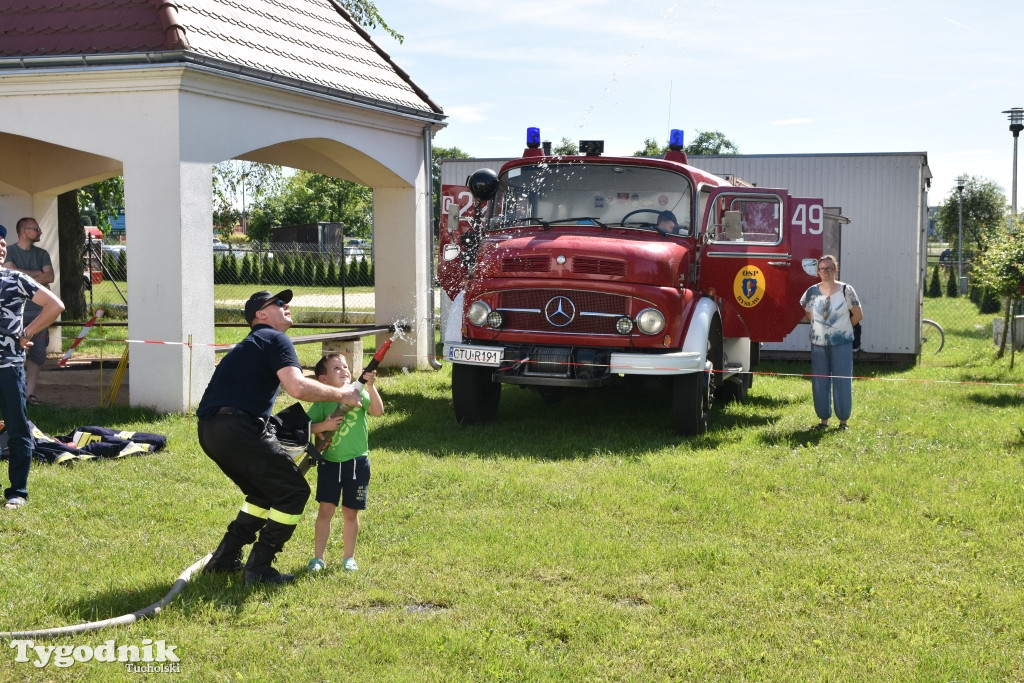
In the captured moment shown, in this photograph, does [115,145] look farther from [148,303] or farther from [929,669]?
[929,669]

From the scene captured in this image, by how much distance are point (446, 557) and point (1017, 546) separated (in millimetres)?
3415

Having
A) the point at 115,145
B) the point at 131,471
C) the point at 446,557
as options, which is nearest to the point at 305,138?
the point at 115,145

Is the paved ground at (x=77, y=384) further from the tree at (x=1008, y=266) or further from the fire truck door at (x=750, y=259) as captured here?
the tree at (x=1008, y=266)

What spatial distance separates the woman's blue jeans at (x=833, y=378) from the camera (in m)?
10.0

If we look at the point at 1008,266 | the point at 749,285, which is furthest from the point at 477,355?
the point at 1008,266

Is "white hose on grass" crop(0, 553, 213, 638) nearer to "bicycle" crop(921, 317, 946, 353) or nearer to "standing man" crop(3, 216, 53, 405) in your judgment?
"standing man" crop(3, 216, 53, 405)

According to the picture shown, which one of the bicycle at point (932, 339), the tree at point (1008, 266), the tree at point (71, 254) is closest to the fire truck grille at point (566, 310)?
the tree at point (1008, 266)

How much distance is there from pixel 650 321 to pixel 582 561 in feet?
12.3

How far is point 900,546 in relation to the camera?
6289 millimetres

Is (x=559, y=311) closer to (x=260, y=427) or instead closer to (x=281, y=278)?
(x=260, y=427)

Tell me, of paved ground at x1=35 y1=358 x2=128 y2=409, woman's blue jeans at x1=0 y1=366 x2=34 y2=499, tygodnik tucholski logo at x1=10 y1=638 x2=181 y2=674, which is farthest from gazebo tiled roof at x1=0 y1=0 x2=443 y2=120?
tygodnik tucholski logo at x1=10 y1=638 x2=181 y2=674

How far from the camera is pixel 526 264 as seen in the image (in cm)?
956

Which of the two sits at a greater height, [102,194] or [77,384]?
[102,194]

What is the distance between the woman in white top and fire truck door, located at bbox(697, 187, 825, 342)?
38cm
